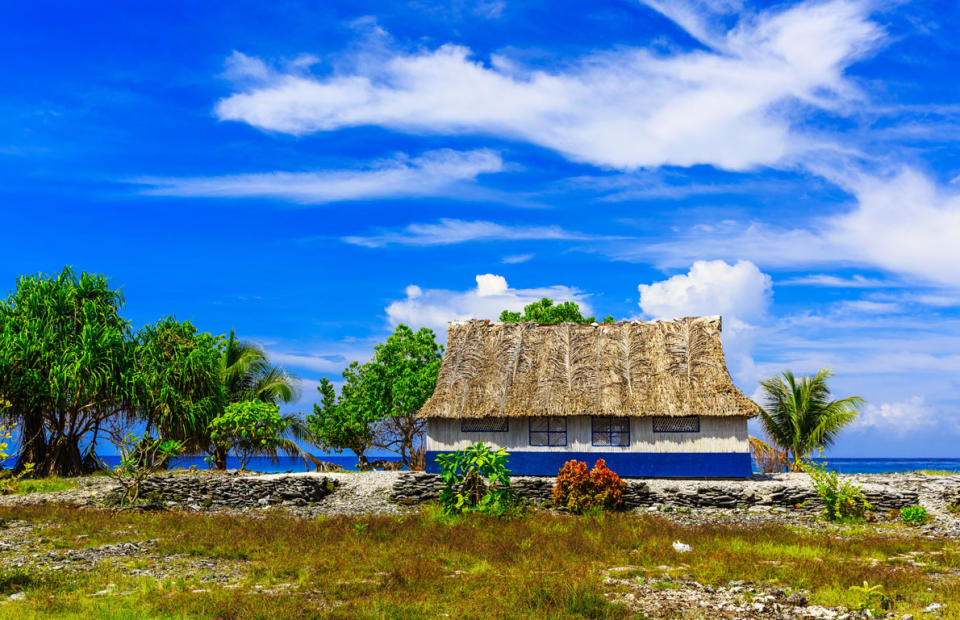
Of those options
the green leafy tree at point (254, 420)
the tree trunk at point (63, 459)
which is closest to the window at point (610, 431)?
the green leafy tree at point (254, 420)

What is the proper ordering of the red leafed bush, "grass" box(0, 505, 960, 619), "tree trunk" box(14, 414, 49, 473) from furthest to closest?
"tree trunk" box(14, 414, 49, 473) → the red leafed bush → "grass" box(0, 505, 960, 619)

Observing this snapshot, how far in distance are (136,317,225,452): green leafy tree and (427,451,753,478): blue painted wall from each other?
478 inches

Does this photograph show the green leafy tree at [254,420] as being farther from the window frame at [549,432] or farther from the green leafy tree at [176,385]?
the window frame at [549,432]

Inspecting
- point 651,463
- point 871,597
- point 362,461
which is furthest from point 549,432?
point 871,597

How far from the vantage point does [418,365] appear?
36.3 metres

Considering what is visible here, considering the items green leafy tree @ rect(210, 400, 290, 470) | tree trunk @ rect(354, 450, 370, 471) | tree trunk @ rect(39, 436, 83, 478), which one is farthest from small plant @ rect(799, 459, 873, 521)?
tree trunk @ rect(39, 436, 83, 478)

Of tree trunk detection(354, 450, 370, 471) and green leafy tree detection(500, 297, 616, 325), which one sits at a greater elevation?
green leafy tree detection(500, 297, 616, 325)

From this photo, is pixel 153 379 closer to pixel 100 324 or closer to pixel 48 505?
pixel 100 324

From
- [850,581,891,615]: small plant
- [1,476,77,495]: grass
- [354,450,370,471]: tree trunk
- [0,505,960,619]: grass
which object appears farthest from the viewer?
[354,450,370,471]: tree trunk

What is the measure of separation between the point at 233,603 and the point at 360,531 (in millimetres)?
6953

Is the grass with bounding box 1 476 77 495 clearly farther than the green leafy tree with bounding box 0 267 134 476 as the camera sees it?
No

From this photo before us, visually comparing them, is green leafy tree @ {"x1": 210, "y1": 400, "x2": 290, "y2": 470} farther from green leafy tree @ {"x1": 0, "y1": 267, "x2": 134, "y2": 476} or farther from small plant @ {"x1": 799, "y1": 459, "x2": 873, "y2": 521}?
small plant @ {"x1": 799, "y1": 459, "x2": 873, "y2": 521}

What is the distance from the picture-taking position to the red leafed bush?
68.5 feet

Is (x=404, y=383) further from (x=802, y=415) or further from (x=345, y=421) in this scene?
(x=802, y=415)
